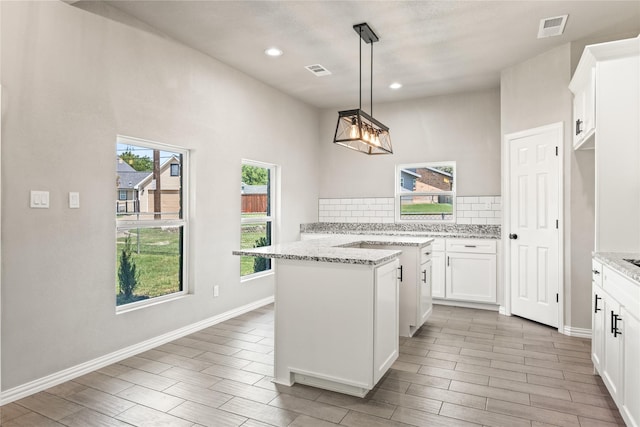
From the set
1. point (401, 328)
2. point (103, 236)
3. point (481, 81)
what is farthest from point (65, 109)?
point (481, 81)

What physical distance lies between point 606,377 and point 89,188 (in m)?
3.75

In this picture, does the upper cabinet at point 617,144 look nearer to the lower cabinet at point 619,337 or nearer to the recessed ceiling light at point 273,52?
the lower cabinet at point 619,337

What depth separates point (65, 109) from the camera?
283 centimetres

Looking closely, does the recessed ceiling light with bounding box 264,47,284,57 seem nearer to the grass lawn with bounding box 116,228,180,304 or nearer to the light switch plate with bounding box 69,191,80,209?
the grass lawn with bounding box 116,228,180,304

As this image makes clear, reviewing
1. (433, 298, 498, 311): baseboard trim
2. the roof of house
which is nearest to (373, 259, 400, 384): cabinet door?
the roof of house

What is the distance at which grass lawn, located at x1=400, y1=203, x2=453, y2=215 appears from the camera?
5.60m

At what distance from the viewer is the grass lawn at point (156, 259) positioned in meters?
3.50

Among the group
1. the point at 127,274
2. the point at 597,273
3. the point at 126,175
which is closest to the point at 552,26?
the point at 597,273

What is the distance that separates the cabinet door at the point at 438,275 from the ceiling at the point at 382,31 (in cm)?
222

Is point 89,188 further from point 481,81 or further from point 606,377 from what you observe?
point 481,81

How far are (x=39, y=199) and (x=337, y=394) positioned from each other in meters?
2.37

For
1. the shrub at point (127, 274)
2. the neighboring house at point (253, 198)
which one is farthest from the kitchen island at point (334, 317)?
the neighboring house at point (253, 198)

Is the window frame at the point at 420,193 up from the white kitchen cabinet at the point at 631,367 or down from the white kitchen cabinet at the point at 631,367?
up

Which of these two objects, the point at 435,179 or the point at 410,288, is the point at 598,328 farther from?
the point at 435,179
